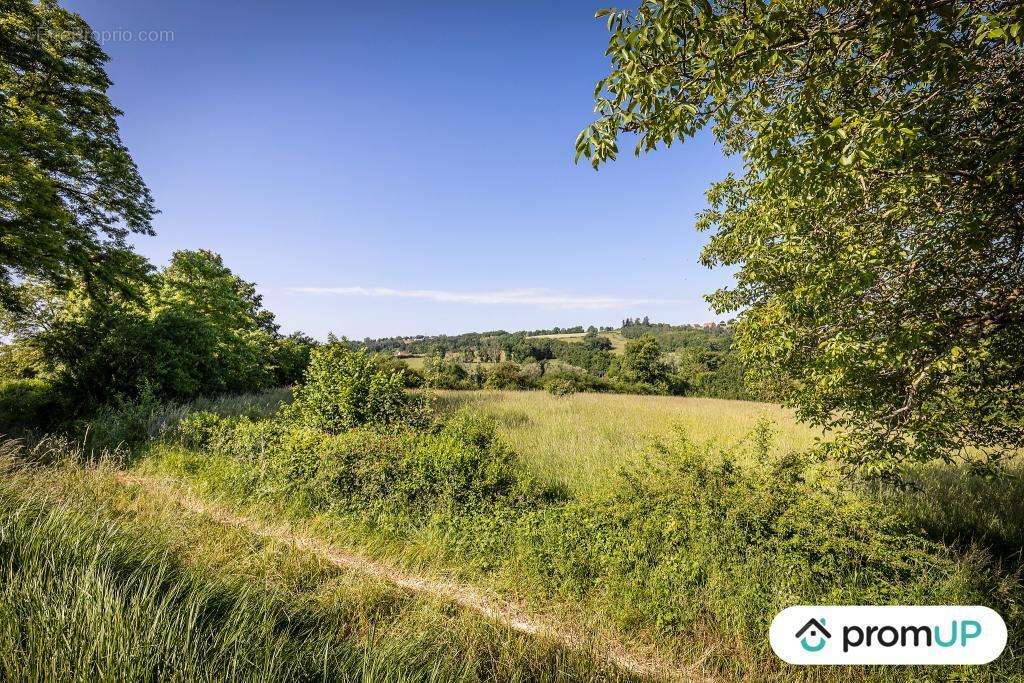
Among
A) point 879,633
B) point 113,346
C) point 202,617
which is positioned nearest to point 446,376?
point 113,346

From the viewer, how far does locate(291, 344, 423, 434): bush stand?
8.69 metres

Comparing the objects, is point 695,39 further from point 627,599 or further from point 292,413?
point 292,413

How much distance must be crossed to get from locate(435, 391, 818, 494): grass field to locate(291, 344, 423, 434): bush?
3205mm

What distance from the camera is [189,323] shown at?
54.7 feet

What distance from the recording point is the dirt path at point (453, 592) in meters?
3.72

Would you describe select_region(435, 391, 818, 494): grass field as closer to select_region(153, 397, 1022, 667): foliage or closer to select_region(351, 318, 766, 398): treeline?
select_region(153, 397, 1022, 667): foliage

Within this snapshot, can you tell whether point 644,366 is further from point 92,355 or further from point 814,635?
point 92,355

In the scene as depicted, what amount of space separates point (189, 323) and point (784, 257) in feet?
69.5

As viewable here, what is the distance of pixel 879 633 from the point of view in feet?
12.6

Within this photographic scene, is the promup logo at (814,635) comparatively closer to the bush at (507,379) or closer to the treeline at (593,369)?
the treeline at (593,369)

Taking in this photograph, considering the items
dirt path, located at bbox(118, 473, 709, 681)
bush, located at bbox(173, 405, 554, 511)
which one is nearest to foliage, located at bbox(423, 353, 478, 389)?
bush, located at bbox(173, 405, 554, 511)

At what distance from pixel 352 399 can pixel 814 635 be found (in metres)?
8.50

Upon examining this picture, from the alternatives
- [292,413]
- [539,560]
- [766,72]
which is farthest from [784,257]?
[292,413]

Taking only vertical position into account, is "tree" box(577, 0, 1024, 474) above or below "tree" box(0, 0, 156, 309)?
below
